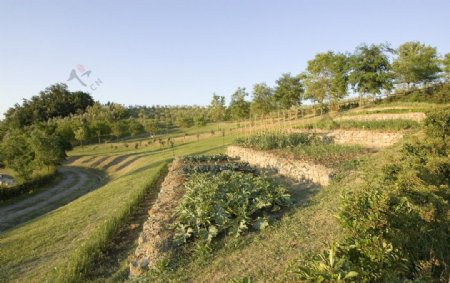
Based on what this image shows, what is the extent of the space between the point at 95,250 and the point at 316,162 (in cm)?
861

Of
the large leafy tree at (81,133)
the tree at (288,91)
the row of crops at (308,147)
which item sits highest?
the tree at (288,91)

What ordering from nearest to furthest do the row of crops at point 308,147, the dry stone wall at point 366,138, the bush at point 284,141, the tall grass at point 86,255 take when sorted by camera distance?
the tall grass at point 86,255, the row of crops at point 308,147, the dry stone wall at point 366,138, the bush at point 284,141

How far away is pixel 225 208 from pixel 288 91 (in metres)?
31.5

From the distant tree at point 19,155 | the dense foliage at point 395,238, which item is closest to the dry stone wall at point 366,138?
the dense foliage at point 395,238

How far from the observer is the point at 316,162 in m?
12.6

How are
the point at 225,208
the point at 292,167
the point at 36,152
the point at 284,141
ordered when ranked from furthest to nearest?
the point at 36,152 → the point at 284,141 → the point at 292,167 → the point at 225,208

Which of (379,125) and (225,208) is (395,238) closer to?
(225,208)

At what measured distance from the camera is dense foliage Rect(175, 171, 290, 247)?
24.1 feet

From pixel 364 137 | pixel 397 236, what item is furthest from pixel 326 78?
pixel 397 236

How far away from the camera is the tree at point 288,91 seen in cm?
3719

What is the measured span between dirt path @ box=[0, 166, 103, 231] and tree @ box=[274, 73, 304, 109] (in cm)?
2196

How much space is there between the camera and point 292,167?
12.8 meters

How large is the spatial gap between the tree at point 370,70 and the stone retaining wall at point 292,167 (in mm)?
22389

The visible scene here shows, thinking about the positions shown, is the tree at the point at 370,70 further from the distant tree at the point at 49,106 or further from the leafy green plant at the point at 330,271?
the distant tree at the point at 49,106
